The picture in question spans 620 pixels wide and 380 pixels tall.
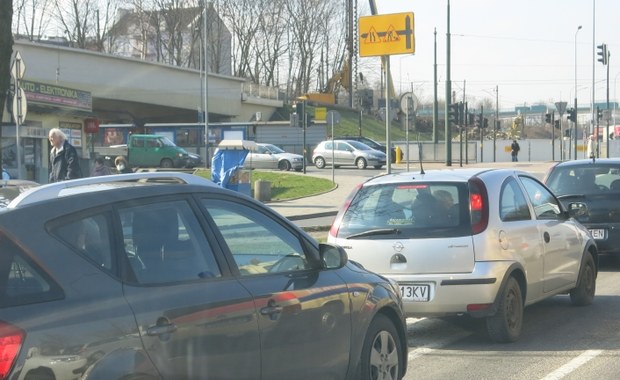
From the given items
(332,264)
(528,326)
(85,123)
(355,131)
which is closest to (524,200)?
(528,326)

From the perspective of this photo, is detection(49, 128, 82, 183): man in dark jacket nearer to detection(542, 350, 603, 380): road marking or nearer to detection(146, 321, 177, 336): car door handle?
detection(542, 350, 603, 380): road marking

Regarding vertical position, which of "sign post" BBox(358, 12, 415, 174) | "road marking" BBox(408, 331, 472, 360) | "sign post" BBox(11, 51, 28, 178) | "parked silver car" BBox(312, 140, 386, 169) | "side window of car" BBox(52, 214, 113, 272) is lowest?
"road marking" BBox(408, 331, 472, 360)

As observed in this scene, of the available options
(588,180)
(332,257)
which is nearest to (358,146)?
(588,180)

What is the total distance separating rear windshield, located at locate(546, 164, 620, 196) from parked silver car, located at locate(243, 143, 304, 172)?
1261 inches

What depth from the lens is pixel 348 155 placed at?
153 ft

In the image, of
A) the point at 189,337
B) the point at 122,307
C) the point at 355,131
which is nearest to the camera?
the point at 122,307

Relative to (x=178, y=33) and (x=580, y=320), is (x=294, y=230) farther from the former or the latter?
(x=178, y=33)

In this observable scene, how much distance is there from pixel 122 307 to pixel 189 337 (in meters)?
0.41

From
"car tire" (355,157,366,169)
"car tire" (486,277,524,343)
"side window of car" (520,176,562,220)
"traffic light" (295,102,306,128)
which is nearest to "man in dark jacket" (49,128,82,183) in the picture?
"side window of car" (520,176,562,220)

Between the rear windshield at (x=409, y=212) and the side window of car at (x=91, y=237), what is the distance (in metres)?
4.18

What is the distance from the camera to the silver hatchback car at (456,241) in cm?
754

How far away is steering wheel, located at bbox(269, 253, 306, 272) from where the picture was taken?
5.00 m

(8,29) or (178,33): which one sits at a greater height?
(178,33)

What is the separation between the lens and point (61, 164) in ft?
39.9
